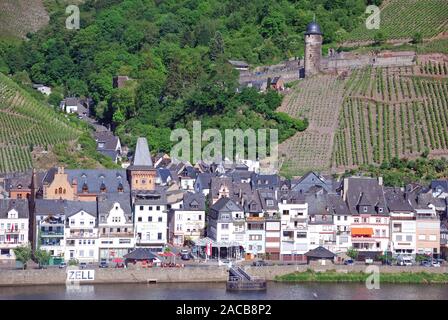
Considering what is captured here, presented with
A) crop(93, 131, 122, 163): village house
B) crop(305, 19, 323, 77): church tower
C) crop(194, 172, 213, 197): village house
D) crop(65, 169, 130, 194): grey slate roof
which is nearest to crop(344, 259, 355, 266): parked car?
crop(194, 172, 213, 197): village house

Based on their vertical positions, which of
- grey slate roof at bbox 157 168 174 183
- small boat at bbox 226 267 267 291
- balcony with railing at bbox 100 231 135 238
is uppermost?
grey slate roof at bbox 157 168 174 183

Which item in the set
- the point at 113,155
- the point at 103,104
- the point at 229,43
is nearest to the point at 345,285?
the point at 113,155

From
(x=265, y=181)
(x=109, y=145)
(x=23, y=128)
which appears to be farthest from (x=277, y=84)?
(x=265, y=181)

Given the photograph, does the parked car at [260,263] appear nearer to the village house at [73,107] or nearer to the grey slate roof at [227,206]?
the grey slate roof at [227,206]

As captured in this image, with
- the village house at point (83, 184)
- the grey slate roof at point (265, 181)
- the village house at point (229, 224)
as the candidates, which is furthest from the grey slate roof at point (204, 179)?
the village house at point (229, 224)

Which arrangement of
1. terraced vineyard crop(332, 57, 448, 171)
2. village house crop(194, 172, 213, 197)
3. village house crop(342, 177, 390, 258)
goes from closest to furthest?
village house crop(342, 177, 390, 258) → village house crop(194, 172, 213, 197) → terraced vineyard crop(332, 57, 448, 171)

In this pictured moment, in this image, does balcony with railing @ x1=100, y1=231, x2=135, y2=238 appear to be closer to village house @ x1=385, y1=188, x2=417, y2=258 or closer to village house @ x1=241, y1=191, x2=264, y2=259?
village house @ x1=241, y1=191, x2=264, y2=259

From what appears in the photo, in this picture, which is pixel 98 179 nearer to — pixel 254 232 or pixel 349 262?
pixel 254 232

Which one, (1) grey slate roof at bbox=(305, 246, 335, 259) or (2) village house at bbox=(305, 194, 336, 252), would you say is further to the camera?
(2) village house at bbox=(305, 194, 336, 252)
